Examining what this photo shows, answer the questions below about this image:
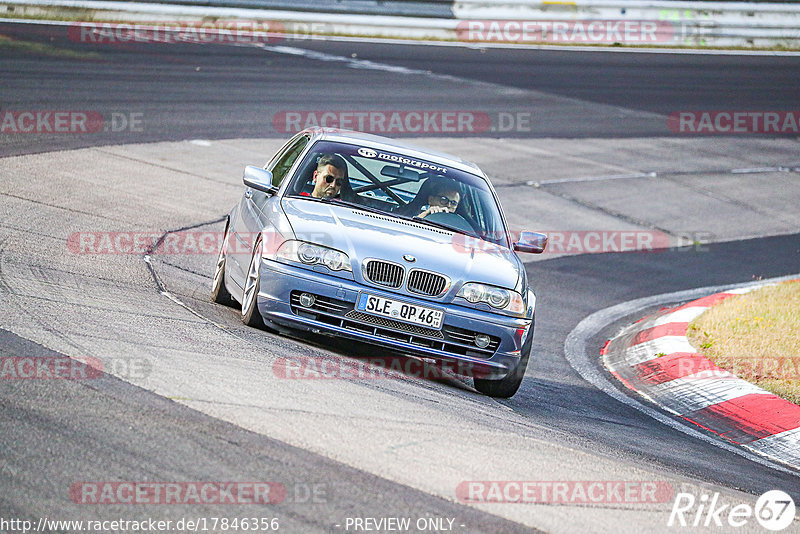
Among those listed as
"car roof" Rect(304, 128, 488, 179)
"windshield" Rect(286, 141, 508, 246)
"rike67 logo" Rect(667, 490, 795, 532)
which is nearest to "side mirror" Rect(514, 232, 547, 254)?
"windshield" Rect(286, 141, 508, 246)

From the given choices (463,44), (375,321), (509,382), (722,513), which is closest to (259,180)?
(375,321)

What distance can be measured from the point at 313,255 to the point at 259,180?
1.11 metres

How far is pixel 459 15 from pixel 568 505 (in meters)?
24.0

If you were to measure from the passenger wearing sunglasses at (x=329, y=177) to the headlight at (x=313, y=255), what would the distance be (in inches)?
37.7

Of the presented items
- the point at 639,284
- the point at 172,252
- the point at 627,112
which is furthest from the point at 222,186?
the point at 627,112

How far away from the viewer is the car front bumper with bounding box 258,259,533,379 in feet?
22.6

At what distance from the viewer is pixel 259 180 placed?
784cm

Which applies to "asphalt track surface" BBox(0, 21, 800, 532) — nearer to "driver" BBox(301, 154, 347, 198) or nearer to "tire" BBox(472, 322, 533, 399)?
"tire" BBox(472, 322, 533, 399)

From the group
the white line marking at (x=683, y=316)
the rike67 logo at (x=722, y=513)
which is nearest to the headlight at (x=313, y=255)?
the rike67 logo at (x=722, y=513)

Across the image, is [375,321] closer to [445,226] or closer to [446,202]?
[445,226]

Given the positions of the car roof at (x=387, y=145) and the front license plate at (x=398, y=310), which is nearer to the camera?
the front license plate at (x=398, y=310)

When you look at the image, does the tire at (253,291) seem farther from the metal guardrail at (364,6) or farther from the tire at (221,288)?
the metal guardrail at (364,6)

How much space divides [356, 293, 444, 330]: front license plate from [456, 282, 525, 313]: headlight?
9.5 inches

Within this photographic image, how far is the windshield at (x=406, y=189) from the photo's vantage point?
7.96 m
